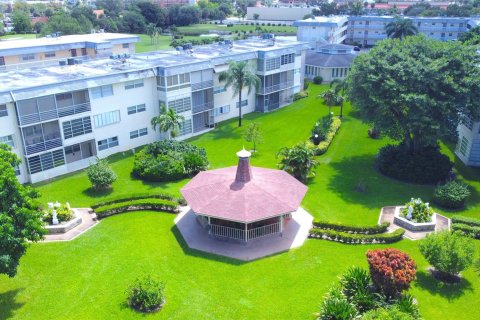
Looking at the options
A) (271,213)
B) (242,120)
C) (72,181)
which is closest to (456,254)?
(271,213)

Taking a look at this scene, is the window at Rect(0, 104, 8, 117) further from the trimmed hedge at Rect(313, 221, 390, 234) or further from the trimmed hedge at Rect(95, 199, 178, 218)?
the trimmed hedge at Rect(313, 221, 390, 234)

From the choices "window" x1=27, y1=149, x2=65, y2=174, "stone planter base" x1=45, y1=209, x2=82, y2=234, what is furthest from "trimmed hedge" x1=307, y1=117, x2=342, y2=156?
"window" x1=27, y1=149, x2=65, y2=174

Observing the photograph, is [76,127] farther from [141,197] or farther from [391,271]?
[391,271]

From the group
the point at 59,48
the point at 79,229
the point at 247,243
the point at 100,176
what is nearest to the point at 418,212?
the point at 247,243

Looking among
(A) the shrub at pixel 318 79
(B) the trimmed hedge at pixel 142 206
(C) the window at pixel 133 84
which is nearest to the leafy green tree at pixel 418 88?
(B) the trimmed hedge at pixel 142 206

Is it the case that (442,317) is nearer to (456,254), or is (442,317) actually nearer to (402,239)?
(456,254)

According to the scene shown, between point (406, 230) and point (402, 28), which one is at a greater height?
point (402, 28)
